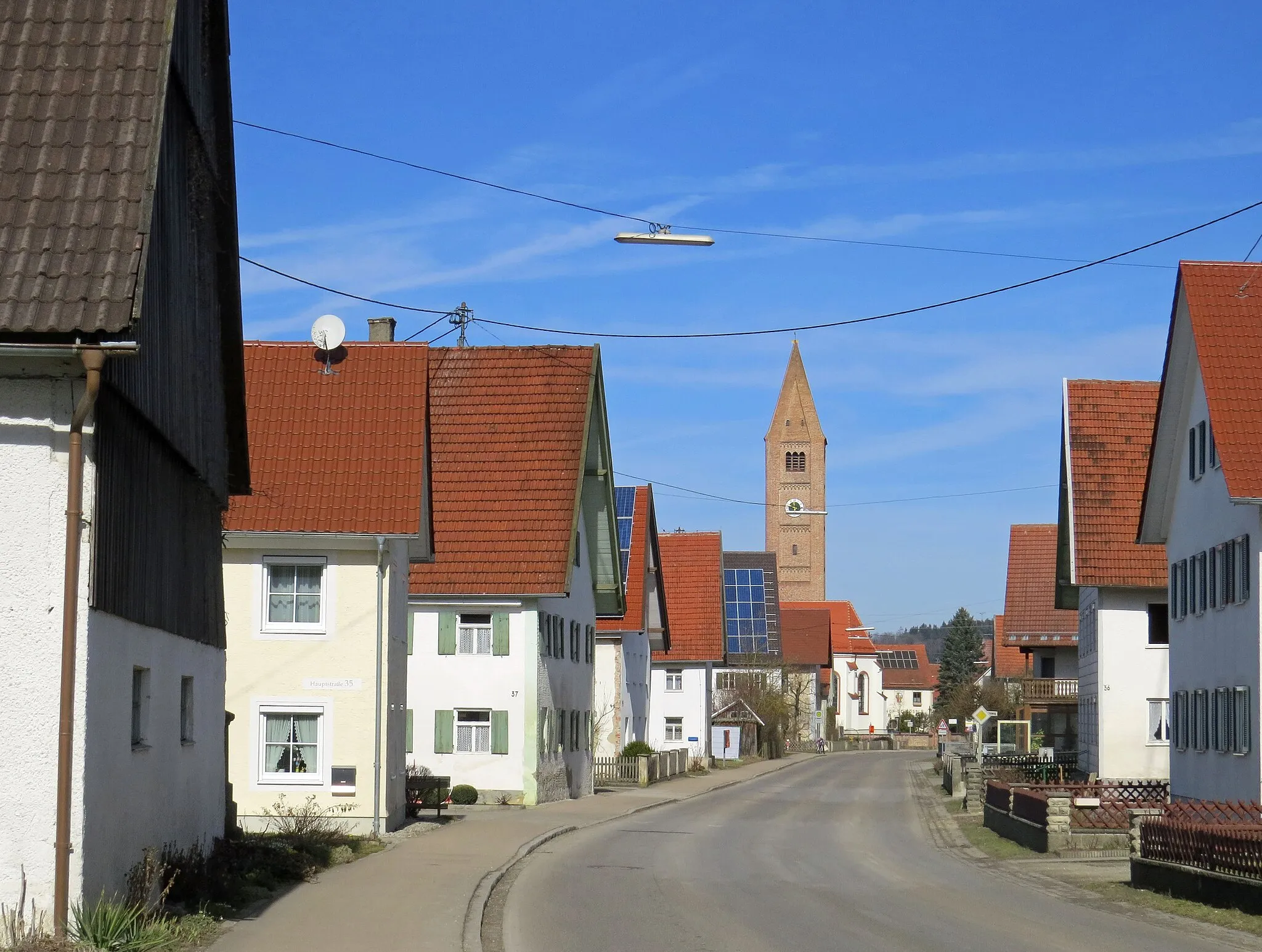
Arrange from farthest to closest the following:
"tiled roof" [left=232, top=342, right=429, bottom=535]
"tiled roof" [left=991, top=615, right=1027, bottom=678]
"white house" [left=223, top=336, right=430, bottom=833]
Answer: "tiled roof" [left=991, top=615, right=1027, bottom=678]
"tiled roof" [left=232, top=342, right=429, bottom=535]
"white house" [left=223, top=336, right=430, bottom=833]

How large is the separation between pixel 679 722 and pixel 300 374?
38.9 meters

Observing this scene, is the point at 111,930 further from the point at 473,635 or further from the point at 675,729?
the point at 675,729

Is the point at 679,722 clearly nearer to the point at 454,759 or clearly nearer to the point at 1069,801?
the point at 454,759

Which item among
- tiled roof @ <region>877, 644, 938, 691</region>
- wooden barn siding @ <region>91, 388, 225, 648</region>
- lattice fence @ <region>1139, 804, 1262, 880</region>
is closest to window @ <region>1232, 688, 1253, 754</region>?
lattice fence @ <region>1139, 804, 1262, 880</region>

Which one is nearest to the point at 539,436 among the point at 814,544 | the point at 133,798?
the point at 133,798

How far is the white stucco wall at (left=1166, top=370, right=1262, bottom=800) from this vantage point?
27.0 metres

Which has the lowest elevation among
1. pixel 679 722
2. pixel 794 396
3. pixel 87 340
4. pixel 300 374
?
pixel 679 722

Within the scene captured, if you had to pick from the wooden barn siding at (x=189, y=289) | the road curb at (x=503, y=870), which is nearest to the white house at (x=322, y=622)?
the road curb at (x=503, y=870)

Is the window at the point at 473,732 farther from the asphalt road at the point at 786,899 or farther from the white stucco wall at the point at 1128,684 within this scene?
the white stucco wall at the point at 1128,684

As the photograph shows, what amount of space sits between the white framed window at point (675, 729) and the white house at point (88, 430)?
170 feet

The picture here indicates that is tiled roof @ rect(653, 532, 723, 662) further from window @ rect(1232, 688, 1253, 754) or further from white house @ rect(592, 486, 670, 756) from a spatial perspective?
window @ rect(1232, 688, 1253, 754)

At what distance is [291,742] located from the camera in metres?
27.5

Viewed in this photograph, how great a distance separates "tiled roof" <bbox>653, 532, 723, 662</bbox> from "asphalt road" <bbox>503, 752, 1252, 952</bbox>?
32.8 metres

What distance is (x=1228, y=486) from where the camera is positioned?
87.2ft
